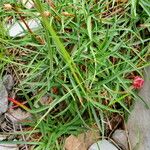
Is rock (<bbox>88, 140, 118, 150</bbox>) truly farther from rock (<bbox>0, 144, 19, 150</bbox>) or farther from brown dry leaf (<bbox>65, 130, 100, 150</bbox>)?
rock (<bbox>0, 144, 19, 150</bbox>)

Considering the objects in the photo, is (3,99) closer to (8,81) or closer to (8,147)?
(8,81)

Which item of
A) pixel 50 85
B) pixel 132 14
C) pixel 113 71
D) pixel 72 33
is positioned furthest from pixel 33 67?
pixel 132 14

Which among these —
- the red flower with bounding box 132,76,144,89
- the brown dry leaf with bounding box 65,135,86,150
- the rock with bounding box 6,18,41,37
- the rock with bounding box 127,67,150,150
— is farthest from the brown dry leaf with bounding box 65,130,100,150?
the rock with bounding box 6,18,41,37

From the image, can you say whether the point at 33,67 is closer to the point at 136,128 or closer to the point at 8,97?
the point at 8,97

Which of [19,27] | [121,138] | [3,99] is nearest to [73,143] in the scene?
[121,138]

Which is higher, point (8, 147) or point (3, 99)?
point (3, 99)

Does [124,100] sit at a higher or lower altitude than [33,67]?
lower

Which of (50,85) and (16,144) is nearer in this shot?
(50,85)
